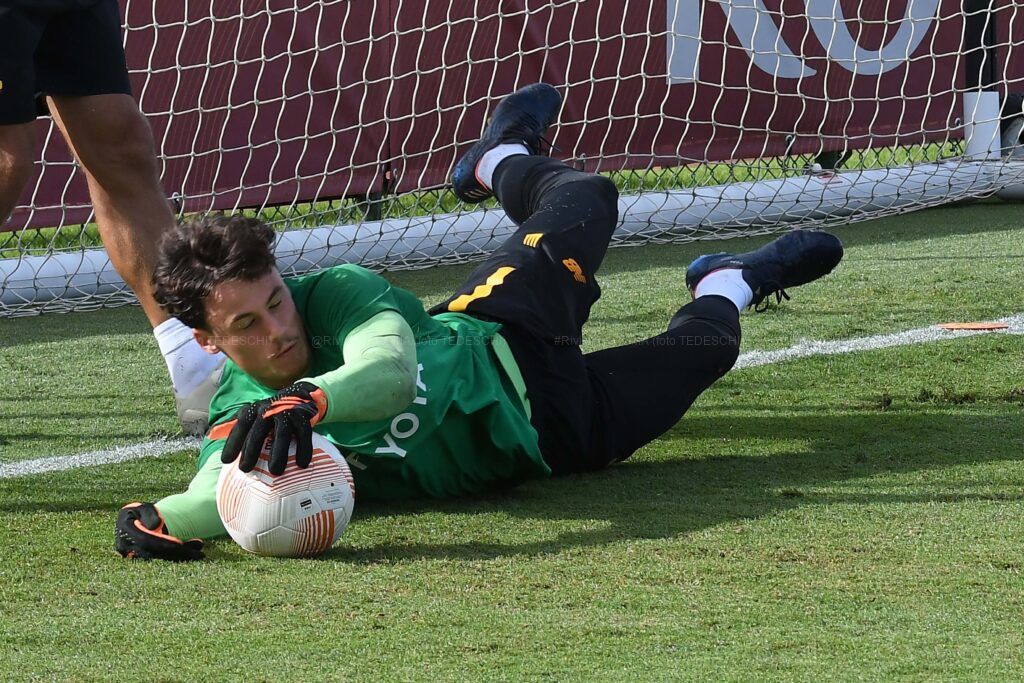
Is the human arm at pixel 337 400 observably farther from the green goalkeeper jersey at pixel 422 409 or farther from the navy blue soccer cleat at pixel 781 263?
the navy blue soccer cleat at pixel 781 263

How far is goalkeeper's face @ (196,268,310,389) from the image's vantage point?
8.41ft

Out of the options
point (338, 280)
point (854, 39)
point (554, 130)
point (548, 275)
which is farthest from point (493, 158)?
point (854, 39)

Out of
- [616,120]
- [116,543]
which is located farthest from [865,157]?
[116,543]

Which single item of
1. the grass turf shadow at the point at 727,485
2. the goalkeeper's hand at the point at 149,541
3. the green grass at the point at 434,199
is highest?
the goalkeeper's hand at the point at 149,541

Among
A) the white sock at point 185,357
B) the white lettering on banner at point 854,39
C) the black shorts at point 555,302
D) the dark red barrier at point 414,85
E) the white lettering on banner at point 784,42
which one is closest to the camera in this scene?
the black shorts at point 555,302

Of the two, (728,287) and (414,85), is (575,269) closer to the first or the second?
(728,287)

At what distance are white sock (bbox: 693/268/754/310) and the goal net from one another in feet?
6.37

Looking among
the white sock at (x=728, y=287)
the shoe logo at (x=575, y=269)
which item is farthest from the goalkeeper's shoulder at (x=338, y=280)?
the white sock at (x=728, y=287)

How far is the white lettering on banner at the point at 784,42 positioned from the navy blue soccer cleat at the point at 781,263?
11.3ft

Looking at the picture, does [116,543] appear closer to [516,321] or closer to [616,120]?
[516,321]

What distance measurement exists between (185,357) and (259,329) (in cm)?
69

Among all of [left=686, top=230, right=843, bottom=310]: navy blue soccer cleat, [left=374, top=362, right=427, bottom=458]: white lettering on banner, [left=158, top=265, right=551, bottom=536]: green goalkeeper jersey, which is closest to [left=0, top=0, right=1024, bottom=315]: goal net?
[left=686, top=230, right=843, bottom=310]: navy blue soccer cleat

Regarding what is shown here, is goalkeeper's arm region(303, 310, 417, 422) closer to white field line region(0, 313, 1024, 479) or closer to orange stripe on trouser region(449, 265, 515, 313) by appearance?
orange stripe on trouser region(449, 265, 515, 313)

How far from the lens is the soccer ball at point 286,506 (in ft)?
8.23
